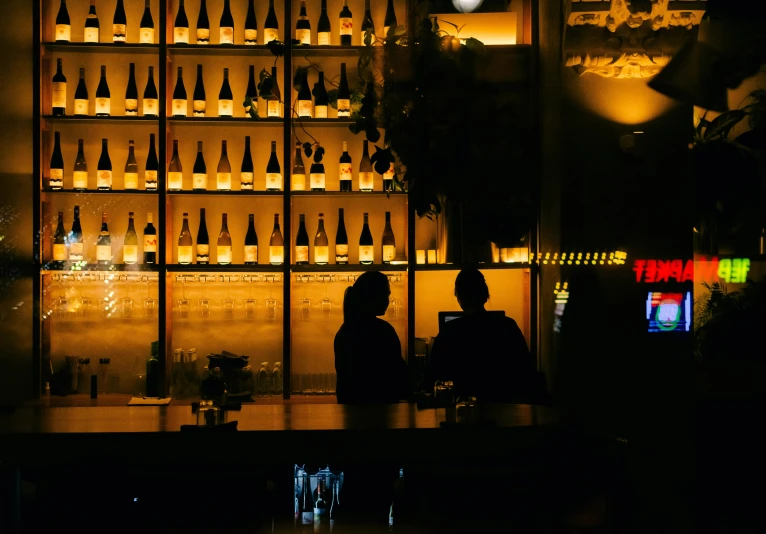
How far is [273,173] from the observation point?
4445 mm

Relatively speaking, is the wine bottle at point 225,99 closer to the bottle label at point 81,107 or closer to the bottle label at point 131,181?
the bottle label at point 131,181

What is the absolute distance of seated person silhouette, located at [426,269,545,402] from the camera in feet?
11.3

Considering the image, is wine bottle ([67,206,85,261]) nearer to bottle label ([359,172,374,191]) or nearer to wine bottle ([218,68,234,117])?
wine bottle ([218,68,234,117])

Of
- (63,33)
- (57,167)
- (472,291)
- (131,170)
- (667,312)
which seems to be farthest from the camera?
(131,170)

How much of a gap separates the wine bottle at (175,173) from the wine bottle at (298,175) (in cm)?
62

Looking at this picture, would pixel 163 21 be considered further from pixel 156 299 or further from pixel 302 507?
pixel 302 507

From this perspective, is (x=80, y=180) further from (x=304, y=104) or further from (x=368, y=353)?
(x=368, y=353)

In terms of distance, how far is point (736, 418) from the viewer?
13.6 ft

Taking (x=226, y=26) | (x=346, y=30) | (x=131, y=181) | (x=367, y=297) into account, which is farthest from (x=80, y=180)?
(x=367, y=297)

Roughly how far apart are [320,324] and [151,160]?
1.35 m

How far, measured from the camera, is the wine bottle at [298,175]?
444 centimetres

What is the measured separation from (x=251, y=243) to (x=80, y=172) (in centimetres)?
102

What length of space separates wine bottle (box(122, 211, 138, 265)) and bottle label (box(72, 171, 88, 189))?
0.99 ft

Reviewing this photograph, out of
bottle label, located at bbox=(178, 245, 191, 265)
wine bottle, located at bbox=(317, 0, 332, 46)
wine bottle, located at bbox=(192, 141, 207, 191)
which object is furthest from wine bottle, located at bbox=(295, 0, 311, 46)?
bottle label, located at bbox=(178, 245, 191, 265)
